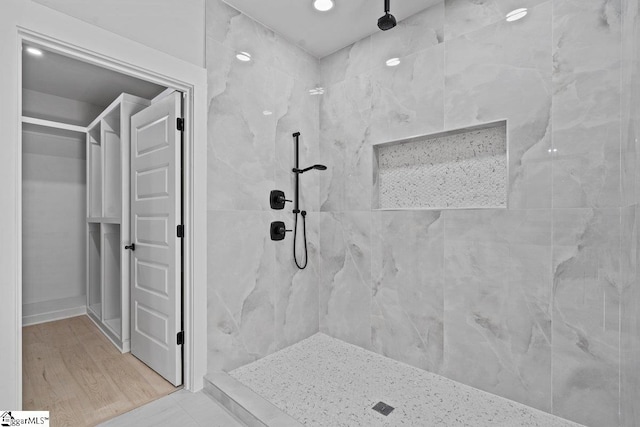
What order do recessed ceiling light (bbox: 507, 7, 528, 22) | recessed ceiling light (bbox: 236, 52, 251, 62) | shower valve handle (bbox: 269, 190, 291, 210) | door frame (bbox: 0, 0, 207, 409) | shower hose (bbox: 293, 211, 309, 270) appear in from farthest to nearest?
shower hose (bbox: 293, 211, 309, 270)
shower valve handle (bbox: 269, 190, 291, 210)
recessed ceiling light (bbox: 236, 52, 251, 62)
recessed ceiling light (bbox: 507, 7, 528, 22)
door frame (bbox: 0, 0, 207, 409)

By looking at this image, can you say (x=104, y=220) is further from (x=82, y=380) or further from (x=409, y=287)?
(x=409, y=287)

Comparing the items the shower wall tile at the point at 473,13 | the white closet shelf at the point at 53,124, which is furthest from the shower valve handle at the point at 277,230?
the white closet shelf at the point at 53,124

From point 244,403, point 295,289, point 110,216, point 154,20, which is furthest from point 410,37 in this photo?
point 110,216

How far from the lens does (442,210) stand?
215 centimetres

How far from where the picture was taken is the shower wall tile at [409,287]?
→ 2.19 m

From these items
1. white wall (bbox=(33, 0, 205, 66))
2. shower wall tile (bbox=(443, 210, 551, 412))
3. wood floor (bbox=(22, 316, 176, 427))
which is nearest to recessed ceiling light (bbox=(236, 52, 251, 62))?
white wall (bbox=(33, 0, 205, 66))

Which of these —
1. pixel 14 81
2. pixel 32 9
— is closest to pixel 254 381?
pixel 14 81

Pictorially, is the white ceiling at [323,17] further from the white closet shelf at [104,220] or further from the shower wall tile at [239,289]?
the white closet shelf at [104,220]

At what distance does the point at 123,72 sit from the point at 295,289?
1.93 m

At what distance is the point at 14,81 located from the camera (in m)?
1.40

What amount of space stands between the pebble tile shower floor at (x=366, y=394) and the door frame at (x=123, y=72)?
54cm

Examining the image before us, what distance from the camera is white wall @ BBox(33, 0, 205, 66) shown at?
1618 mm

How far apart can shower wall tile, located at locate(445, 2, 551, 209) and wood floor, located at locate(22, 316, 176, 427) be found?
2.58 m

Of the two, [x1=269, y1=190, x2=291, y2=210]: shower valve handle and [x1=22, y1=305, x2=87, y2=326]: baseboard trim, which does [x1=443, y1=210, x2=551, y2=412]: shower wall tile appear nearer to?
[x1=269, y1=190, x2=291, y2=210]: shower valve handle
